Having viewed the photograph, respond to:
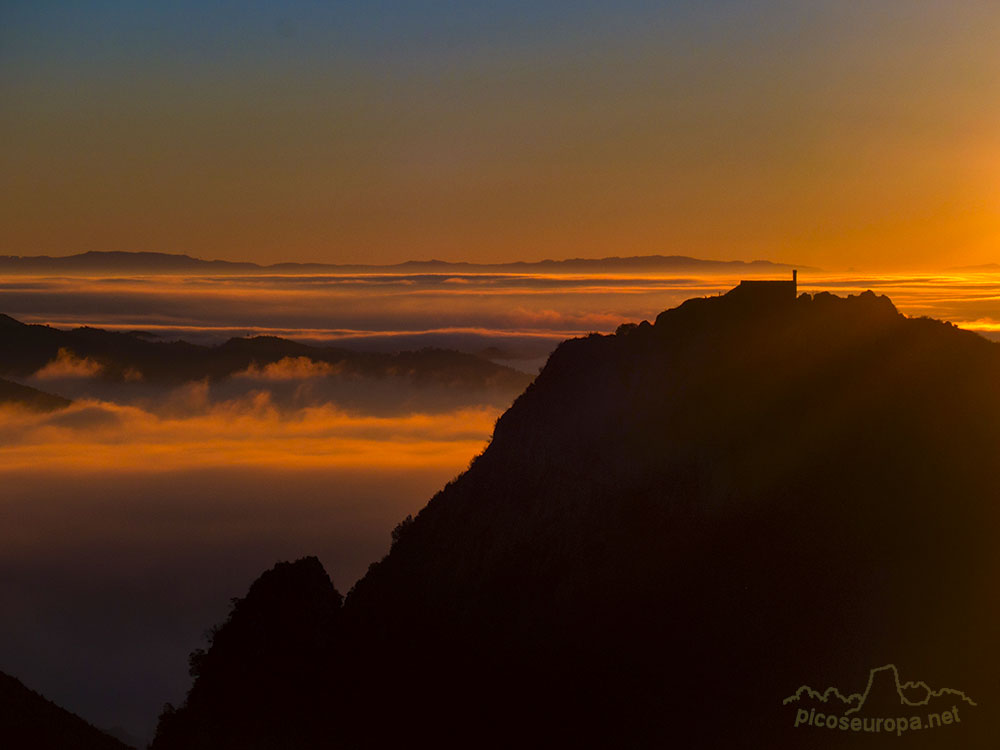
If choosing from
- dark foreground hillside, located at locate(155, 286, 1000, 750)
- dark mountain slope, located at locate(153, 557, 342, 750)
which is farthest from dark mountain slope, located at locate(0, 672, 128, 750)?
dark foreground hillside, located at locate(155, 286, 1000, 750)

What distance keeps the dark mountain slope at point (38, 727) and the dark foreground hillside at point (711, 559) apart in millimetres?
27643

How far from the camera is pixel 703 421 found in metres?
62.0

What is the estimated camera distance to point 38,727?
97375 millimetres

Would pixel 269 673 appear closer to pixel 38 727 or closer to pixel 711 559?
pixel 38 727

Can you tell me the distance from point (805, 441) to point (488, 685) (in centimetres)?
2075

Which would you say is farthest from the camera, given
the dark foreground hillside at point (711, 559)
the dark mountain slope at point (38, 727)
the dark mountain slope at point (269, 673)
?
the dark mountain slope at point (38, 727)

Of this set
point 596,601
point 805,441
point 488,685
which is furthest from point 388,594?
point 805,441

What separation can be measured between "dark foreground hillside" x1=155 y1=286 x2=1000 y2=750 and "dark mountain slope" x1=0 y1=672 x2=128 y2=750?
27.6 metres

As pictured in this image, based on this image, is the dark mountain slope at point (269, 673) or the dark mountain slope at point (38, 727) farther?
the dark mountain slope at point (38, 727)

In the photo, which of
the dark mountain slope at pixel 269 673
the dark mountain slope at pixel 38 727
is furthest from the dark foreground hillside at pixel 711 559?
the dark mountain slope at pixel 38 727

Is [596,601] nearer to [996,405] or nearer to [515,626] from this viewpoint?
[515,626]

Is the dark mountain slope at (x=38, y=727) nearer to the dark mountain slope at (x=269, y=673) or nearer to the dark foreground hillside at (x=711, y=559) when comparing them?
the dark mountain slope at (x=269, y=673)

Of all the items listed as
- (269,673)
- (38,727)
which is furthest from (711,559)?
(38,727)

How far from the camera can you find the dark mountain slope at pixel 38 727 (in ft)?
307
